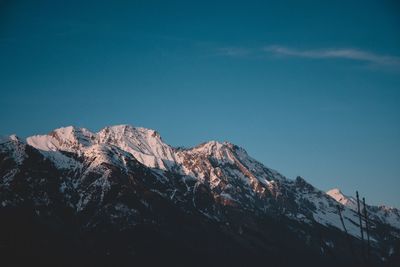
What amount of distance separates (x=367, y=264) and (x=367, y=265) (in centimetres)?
41

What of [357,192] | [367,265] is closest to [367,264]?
[367,265]

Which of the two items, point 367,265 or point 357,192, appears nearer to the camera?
point 357,192

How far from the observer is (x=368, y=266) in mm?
132375

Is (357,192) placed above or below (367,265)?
above

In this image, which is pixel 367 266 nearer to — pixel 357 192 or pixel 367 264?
pixel 367 264

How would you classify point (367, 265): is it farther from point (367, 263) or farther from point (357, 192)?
point (357, 192)

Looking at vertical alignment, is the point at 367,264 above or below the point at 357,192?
below

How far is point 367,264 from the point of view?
427 ft

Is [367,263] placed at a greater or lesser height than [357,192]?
lesser

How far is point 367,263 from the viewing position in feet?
430

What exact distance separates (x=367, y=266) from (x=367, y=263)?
1345 mm

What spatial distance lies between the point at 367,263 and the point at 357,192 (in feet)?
62.5

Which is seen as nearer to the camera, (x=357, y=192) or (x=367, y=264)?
(x=357, y=192)

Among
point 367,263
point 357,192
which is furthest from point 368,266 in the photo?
point 357,192
